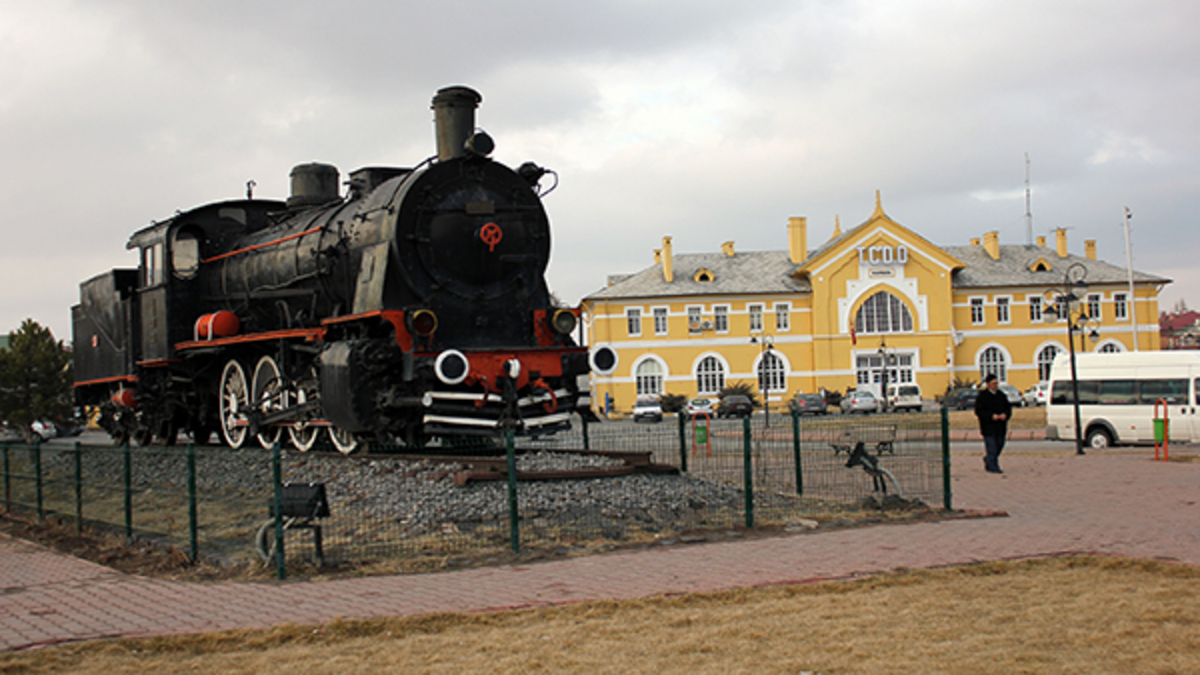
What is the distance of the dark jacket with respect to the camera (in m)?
15.6

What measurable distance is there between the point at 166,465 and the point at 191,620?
9444mm

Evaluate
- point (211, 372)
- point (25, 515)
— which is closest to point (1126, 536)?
point (25, 515)

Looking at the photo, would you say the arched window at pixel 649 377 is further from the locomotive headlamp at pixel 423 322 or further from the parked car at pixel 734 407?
the locomotive headlamp at pixel 423 322

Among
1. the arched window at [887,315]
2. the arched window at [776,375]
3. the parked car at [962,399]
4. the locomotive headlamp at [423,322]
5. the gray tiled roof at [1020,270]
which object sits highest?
the gray tiled roof at [1020,270]

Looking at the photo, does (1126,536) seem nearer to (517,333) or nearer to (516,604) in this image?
(516,604)

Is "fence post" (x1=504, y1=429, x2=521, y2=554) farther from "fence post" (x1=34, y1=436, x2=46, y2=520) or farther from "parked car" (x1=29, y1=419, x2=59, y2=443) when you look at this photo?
"parked car" (x1=29, y1=419, x2=59, y2=443)

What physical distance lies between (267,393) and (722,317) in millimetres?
44267

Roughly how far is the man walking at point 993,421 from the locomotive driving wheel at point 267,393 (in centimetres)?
1092

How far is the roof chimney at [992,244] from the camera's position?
6019 centimetres

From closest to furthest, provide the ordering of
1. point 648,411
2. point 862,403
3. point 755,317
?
point 648,411 → point 862,403 → point 755,317

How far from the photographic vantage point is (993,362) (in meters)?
58.3

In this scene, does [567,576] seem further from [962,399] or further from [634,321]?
[634,321]

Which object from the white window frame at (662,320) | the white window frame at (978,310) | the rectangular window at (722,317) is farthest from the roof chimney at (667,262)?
the white window frame at (978,310)

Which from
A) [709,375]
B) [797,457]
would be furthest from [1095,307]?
[797,457]
